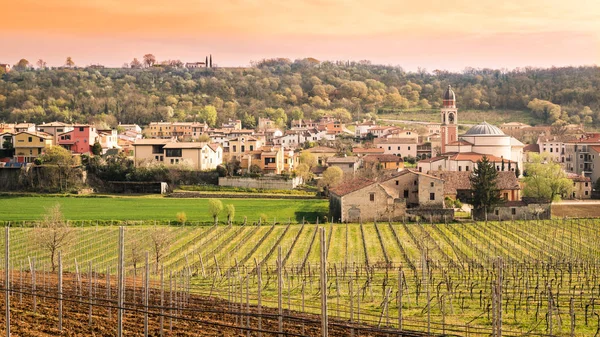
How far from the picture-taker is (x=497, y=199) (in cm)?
4872

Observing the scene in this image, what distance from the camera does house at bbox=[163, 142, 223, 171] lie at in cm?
6372

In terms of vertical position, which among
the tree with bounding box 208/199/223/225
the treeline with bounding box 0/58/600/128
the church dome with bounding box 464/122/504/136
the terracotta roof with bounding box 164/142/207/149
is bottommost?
the tree with bounding box 208/199/223/225

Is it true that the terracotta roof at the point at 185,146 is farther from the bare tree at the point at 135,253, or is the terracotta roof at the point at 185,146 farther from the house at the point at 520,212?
the bare tree at the point at 135,253

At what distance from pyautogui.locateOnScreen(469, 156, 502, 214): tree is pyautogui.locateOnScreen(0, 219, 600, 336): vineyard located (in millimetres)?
3450

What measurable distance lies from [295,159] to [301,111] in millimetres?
45968

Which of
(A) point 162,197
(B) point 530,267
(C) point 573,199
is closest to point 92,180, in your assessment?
(A) point 162,197

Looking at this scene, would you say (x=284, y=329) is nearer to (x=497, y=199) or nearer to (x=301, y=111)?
(x=497, y=199)

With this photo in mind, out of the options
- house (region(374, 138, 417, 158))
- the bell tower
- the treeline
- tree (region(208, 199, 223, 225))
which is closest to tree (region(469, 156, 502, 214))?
tree (region(208, 199, 223, 225))

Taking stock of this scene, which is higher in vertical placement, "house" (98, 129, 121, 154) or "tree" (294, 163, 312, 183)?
"house" (98, 129, 121, 154)

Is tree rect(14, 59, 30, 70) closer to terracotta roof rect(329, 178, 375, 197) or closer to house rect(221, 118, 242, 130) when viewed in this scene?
house rect(221, 118, 242, 130)

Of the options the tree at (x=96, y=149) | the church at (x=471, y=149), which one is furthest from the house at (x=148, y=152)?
the church at (x=471, y=149)

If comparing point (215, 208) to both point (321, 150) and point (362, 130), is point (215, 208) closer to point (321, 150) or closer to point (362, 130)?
point (321, 150)

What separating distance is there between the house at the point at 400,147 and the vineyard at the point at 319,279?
34400 millimetres

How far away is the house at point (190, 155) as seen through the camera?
63719 millimetres
